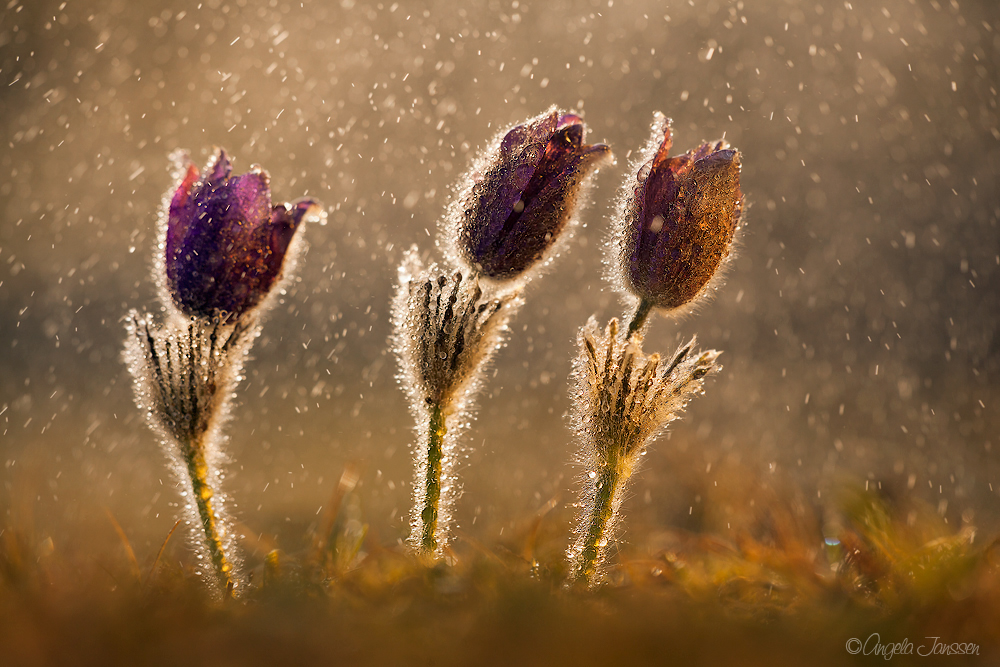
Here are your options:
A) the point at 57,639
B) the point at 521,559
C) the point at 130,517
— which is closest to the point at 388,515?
the point at 130,517

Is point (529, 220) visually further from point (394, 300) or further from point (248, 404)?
point (248, 404)

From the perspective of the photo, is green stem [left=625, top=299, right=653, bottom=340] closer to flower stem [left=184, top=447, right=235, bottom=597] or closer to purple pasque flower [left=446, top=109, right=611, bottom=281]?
purple pasque flower [left=446, top=109, right=611, bottom=281]

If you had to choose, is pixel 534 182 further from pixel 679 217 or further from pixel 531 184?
A: pixel 679 217

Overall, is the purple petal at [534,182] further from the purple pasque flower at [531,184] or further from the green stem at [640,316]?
the green stem at [640,316]

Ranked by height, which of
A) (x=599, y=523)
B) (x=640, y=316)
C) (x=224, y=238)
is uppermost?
(x=224, y=238)

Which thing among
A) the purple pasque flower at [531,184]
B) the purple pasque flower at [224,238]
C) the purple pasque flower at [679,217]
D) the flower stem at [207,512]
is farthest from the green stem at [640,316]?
the flower stem at [207,512]

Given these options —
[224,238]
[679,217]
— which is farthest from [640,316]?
[224,238]
